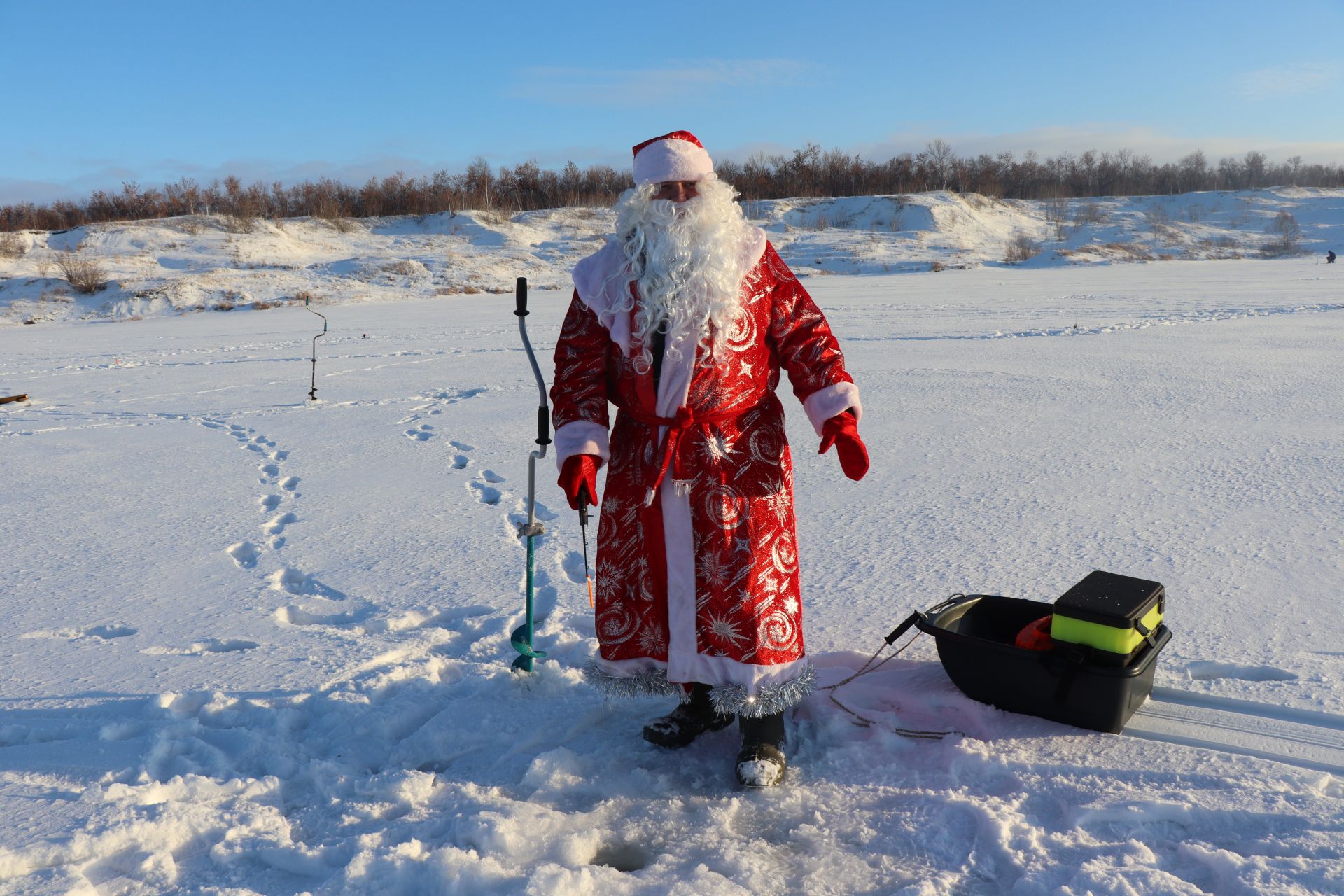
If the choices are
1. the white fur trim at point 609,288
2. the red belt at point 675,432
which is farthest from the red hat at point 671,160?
the red belt at point 675,432

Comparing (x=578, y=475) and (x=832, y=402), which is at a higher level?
(x=832, y=402)

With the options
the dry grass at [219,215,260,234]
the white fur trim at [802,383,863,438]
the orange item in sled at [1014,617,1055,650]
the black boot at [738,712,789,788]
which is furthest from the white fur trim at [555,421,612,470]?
the dry grass at [219,215,260,234]

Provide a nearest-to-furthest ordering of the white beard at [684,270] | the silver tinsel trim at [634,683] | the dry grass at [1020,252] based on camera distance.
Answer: the white beard at [684,270]
the silver tinsel trim at [634,683]
the dry grass at [1020,252]

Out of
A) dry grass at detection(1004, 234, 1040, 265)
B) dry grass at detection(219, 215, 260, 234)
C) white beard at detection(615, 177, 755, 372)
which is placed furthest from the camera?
dry grass at detection(219, 215, 260, 234)

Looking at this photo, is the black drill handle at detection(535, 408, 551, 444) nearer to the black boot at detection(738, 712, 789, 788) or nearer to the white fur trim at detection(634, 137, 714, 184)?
the white fur trim at detection(634, 137, 714, 184)

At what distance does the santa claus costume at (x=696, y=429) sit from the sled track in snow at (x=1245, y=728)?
0.85 meters

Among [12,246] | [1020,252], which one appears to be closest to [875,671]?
[1020,252]

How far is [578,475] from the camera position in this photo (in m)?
2.05

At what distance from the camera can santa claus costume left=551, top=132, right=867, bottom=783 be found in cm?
201

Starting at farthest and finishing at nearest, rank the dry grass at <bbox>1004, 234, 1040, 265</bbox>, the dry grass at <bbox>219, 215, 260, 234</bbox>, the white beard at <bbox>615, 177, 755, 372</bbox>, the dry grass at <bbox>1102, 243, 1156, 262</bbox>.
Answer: the dry grass at <bbox>219, 215, 260, 234</bbox> < the dry grass at <bbox>1102, 243, 1156, 262</bbox> < the dry grass at <bbox>1004, 234, 1040, 265</bbox> < the white beard at <bbox>615, 177, 755, 372</bbox>

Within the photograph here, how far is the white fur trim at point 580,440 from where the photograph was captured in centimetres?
206

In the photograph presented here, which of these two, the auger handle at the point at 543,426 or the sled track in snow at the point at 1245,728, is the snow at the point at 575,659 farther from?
the auger handle at the point at 543,426

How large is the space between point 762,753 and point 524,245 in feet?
101

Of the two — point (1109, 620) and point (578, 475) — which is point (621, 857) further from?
point (1109, 620)
